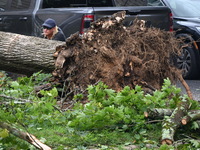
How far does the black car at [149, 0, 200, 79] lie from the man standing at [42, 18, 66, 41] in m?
2.76

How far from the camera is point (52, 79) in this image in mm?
8586

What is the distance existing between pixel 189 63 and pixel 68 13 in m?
3.10

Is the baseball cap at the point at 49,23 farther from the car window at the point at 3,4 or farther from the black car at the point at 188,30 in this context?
the black car at the point at 188,30

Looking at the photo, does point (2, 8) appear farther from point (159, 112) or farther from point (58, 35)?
point (159, 112)

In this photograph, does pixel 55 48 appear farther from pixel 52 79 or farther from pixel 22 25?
pixel 22 25

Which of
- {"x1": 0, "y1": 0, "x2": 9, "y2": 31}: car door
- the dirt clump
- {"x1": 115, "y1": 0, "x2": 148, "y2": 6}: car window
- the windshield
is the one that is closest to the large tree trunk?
the dirt clump

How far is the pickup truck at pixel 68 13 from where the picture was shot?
34.9 feet

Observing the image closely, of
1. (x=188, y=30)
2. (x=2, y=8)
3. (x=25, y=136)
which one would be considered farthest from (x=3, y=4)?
(x=25, y=136)

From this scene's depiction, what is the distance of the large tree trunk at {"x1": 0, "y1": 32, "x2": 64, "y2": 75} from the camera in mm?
8859

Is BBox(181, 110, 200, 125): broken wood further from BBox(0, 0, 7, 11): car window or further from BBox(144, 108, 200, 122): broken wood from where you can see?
BBox(0, 0, 7, 11): car window

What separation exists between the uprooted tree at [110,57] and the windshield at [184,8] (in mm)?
4365

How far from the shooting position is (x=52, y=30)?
1055 centimetres

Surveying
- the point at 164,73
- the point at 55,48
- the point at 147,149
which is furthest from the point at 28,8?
the point at 147,149

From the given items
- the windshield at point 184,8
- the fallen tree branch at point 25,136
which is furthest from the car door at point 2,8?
the fallen tree branch at point 25,136
